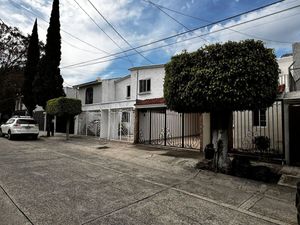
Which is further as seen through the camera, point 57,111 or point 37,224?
point 57,111

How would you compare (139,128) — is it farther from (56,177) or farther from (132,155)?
(56,177)

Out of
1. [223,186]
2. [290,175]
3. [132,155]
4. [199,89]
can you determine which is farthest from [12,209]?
[290,175]

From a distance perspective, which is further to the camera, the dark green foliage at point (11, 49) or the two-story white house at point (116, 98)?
the dark green foliage at point (11, 49)

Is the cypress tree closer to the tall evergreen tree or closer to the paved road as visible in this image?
the tall evergreen tree

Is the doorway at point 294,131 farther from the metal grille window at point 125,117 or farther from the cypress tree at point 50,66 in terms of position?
the cypress tree at point 50,66

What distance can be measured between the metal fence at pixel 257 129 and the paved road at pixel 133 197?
4514mm

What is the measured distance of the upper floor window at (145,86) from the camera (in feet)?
62.0

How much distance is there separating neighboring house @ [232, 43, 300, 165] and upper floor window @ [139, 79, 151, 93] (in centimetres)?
935

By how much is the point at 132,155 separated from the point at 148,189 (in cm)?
489

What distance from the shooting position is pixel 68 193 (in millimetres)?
4914

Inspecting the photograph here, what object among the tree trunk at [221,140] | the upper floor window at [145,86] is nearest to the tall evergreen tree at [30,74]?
the upper floor window at [145,86]

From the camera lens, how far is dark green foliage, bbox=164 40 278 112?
599 centimetres

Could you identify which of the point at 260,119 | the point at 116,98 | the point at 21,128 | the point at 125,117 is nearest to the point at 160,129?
the point at 125,117

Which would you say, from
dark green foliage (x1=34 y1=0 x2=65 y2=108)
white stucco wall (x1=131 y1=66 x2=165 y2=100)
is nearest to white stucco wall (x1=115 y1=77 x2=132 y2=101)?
white stucco wall (x1=131 y1=66 x2=165 y2=100)
